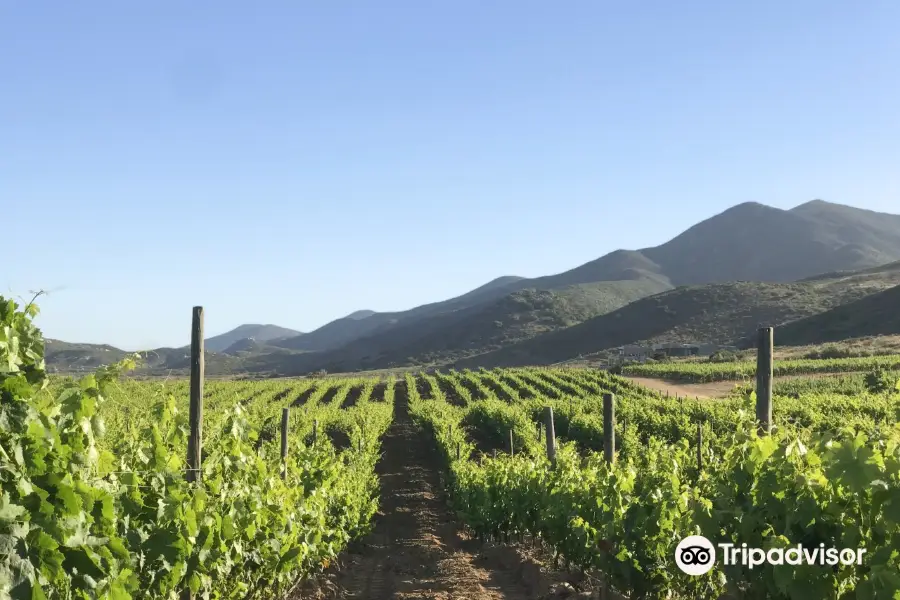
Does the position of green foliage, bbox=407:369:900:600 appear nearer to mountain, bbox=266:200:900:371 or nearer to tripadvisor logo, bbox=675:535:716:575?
tripadvisor logo, bbox=675:535:716:575

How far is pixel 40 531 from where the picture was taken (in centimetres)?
248

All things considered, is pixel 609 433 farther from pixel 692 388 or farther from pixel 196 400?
pixel 692 388

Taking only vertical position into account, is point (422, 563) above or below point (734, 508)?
below

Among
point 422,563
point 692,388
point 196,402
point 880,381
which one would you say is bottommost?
point 422,563

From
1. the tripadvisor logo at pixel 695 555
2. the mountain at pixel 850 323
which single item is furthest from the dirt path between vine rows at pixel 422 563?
the mountain at pixel 850 323

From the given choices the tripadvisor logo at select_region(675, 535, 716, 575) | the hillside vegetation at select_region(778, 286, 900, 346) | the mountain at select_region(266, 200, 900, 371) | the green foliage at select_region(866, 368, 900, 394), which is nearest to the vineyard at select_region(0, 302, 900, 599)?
the tripadvisor logo at select_region(675, 535, 716, 575)

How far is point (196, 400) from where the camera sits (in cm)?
573

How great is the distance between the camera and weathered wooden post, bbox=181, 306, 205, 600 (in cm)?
559

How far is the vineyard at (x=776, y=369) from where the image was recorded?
121 feet

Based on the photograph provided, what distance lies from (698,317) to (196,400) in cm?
9426

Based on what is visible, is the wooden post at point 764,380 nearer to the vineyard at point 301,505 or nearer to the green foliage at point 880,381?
the vineyard at point 301,505

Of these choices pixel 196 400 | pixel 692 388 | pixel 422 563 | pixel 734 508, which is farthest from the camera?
pixel 692 388

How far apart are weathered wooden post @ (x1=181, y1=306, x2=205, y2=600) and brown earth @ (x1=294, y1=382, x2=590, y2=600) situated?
11.6ft

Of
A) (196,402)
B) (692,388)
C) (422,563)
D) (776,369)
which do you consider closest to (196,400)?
(196,402)
